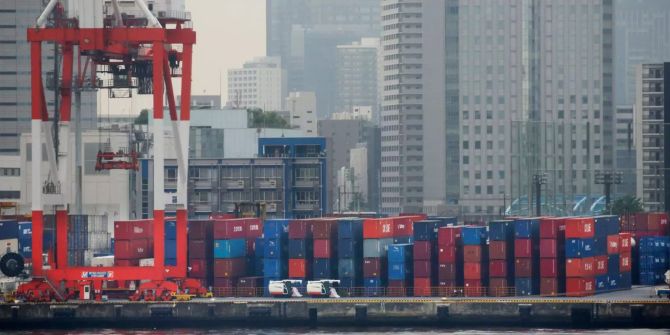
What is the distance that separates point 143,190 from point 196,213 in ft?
38.3

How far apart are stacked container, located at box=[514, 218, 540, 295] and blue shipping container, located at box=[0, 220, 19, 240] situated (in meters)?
34.9

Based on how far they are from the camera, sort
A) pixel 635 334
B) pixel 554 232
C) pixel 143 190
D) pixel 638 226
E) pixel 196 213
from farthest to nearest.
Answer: pixel 143 190, pixel 196 213, pixel 638 226, pixel 554 232, pixel 635 334

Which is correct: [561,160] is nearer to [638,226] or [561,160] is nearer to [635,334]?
[638,226]

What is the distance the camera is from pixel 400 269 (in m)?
117

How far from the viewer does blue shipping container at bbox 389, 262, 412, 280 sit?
383ft

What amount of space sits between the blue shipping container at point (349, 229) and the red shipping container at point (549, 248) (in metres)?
11.8

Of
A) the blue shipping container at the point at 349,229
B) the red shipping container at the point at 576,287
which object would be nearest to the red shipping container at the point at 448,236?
the blue shipping container at the point at 349,229

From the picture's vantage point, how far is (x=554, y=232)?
373 feet

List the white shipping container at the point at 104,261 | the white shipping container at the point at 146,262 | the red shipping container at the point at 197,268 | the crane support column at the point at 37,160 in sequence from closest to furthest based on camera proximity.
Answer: the crane support column at the point at 37,160 → the white shipping container at the point at 146,262 → the red shipping container at the point at 197,268 → the white shipping container at the point at 104,261

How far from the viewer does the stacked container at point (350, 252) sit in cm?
11719

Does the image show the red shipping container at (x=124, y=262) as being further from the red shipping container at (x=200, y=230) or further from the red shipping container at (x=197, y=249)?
the red shipping container at (x=200, y=230)

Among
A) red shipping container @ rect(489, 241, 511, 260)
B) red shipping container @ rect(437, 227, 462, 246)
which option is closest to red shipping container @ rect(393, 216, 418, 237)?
red shipping container @ rect(437, 227, 462, 246)

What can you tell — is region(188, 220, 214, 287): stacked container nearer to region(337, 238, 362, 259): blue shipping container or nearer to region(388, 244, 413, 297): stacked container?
region(337, 238, 362, 259): blue shipping container

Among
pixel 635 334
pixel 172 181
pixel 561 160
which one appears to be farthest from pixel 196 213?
pixel 635 334
